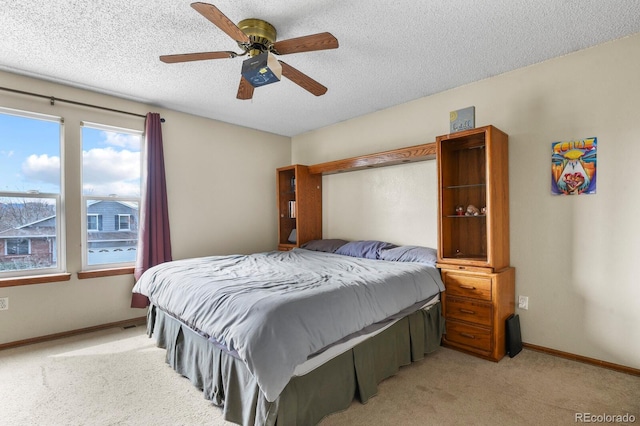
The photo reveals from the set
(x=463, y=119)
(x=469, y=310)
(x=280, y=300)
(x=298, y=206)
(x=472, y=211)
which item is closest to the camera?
(x=280, y=300)

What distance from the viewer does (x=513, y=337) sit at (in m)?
2.62

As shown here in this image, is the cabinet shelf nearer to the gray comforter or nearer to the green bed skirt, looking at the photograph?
the gray comforter

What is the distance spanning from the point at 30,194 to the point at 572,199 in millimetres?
4978

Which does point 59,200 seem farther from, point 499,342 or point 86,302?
point 499,342

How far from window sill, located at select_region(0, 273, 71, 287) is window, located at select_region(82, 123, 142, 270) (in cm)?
24

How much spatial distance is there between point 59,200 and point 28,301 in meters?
1.01

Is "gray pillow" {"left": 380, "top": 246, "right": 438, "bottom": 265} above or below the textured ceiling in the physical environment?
below

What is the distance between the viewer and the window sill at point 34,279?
284 centimetres

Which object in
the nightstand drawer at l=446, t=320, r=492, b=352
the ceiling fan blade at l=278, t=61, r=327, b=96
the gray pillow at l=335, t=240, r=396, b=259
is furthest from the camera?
the gray pillow at l=335, t=240, r=396, b=259

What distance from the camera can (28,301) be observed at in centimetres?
295

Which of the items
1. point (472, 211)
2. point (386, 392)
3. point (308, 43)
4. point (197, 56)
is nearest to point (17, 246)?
point (197, 56)

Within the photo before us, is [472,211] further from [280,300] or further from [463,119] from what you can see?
[280,300]

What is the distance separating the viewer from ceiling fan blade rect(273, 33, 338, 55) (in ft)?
6.02

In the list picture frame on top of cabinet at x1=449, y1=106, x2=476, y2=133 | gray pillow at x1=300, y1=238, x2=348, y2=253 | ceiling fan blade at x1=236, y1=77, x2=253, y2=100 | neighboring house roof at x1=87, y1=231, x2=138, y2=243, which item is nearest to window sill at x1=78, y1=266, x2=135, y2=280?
A: neighboring house roof at x1=87, y1=231, x2=138, y2=243
